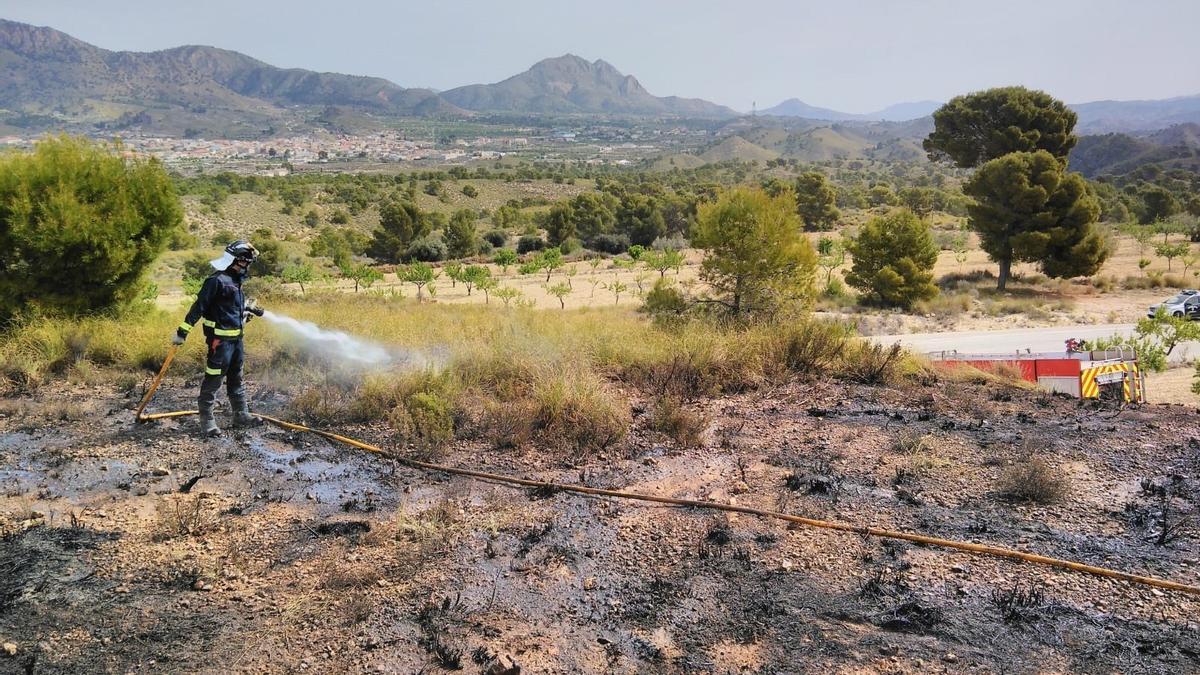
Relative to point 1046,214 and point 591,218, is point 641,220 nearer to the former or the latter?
point 591,218

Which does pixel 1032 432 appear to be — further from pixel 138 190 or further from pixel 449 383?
pixel 138 190

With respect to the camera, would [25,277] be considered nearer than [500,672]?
No

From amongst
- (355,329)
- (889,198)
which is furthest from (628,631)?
(889,198)

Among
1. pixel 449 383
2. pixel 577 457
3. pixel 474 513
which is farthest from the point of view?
pixel 449 383

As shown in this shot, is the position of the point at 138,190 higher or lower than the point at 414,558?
higher

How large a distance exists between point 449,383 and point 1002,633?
5750 mm

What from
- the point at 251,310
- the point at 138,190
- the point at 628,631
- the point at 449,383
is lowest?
the point at 628,631

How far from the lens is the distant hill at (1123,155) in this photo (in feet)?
335

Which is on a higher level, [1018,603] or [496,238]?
[496,238]

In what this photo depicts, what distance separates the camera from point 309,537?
5070 millimetres

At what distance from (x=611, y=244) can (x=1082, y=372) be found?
37776 millimetres

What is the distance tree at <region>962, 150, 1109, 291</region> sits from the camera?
27.4 meters

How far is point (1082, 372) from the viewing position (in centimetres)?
1148

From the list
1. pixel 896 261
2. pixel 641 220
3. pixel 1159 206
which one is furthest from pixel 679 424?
pixel 1159 206
